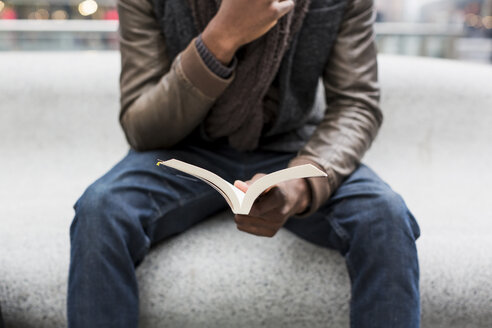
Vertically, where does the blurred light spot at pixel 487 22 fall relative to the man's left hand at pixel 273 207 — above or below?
below

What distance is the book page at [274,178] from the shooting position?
529 millimetres

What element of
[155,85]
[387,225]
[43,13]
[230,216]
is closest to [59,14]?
[43,13]

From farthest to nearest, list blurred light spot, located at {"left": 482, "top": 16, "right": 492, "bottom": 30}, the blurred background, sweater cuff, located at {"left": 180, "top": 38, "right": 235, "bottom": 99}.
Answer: blurred light spot, located at {"left": 482, "top": 16, "right": 492, "bottom": 30} → the blurred background → sweater cuff, located at {"left": 180, "top": 38, "right": 235, "bottom": 99}

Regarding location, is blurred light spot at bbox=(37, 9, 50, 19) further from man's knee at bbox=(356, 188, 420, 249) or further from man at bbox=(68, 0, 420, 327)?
man's knee at bbox=(356, 188, 420, 249)

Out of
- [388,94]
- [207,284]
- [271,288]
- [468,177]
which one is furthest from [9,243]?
[468,177]

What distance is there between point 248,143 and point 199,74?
218 millimetres

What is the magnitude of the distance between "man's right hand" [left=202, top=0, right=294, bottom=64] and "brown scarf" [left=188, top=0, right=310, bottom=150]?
0.28 ft

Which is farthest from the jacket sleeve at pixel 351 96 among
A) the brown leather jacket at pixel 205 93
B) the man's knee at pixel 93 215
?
the man's knee at pixel 93 215

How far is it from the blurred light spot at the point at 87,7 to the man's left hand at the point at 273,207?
288 cm

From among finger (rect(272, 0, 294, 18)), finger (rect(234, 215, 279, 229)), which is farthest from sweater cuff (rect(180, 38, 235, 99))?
finger (rect(234, 215, 279, 229))

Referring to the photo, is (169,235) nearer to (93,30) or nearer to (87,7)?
(93,30)

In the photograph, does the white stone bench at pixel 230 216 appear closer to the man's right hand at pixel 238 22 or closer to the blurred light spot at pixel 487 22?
the man's right hand at pixel 238 22

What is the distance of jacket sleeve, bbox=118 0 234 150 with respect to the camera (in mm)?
788

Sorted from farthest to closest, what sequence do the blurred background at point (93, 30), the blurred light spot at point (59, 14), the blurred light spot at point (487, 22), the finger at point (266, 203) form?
the blurred light spot at point (487, 22) → the blurred light spot at point (59, 14) → the blurred background at point (93, 30) → the finger at point (266, 203)
